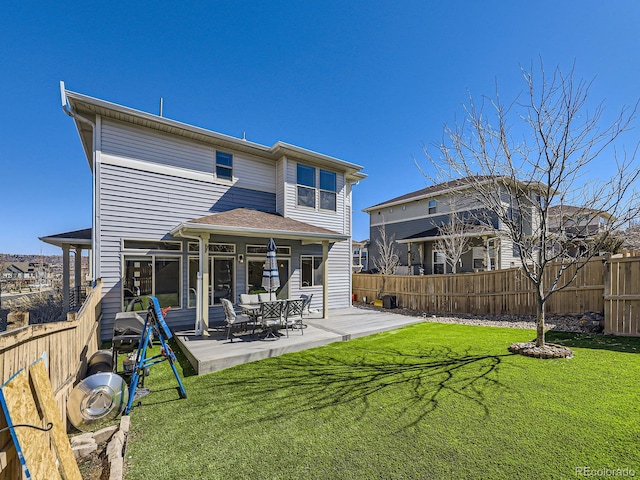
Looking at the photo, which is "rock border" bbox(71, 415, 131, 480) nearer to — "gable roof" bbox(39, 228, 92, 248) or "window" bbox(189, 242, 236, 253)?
"window" bbox(189, 242, 236, 253)

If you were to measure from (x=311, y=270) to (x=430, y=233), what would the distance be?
1222 centimetres

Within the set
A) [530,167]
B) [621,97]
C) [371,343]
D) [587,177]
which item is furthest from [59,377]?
[621,97]

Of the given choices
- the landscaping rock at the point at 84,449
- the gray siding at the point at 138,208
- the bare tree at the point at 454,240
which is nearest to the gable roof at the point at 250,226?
the gray siding at the point at 138,208

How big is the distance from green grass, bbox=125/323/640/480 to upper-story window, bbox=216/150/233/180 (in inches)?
246

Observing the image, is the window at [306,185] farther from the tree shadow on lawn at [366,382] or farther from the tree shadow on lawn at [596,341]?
the tree shadow on lawn at [596,341]

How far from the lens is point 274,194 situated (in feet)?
35.6

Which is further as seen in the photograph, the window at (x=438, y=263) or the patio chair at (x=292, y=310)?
the window at (x=438, y=263)

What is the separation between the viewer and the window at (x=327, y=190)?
1139cm

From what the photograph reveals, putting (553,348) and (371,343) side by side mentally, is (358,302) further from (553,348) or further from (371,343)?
(553,348)

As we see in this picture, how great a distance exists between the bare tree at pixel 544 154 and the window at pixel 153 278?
8.28 metres

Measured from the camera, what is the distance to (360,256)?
29.4m

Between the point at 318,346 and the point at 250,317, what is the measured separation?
1995 millimetres

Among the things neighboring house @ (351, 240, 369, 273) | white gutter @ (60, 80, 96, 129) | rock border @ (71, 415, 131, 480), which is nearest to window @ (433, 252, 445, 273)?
neighboring house @ (351, 240, 369, 273)

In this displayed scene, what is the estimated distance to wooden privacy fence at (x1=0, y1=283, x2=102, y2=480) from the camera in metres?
1.81
